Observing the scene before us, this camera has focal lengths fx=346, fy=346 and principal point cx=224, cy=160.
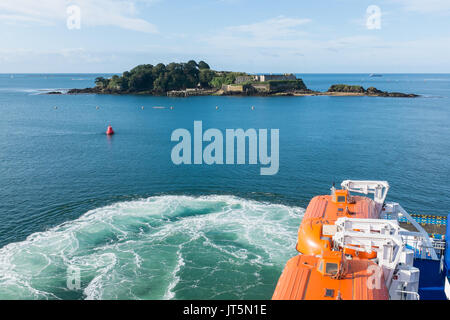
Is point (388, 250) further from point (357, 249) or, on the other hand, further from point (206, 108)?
point (206, 108)

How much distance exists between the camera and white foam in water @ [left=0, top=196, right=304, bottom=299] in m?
28.2

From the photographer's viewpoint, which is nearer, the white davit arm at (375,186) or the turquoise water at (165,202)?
the turquoise water at (165,202)

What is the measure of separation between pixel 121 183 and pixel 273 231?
87.1 feet

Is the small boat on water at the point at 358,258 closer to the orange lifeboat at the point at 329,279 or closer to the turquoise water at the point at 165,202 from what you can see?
the orange lifeboat at the point at 329,279

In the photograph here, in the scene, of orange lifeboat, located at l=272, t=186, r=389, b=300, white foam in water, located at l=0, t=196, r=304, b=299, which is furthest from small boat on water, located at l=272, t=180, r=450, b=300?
white foam in water, located at l=0, t=196, r=304, b=299

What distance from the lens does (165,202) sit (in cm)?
4575

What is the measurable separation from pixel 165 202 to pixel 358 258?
2771 centimetres

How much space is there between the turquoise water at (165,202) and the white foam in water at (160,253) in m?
0.13

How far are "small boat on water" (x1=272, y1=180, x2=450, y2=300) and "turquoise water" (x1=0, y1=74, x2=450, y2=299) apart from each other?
269 inches

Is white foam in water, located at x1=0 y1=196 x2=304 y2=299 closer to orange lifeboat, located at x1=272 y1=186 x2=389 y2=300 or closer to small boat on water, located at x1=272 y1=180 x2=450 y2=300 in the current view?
small boat on water, located at x1=272 y1=180 x2=450 y2=300

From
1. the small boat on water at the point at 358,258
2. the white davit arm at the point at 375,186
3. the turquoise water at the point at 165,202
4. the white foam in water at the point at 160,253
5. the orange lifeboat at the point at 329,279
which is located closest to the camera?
the orange lifeboat at the point at 329,279

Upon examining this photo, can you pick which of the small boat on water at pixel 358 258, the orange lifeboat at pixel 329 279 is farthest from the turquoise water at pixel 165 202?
the orange lifeboat at pixel 329 279

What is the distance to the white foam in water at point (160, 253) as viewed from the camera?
28.2 m
